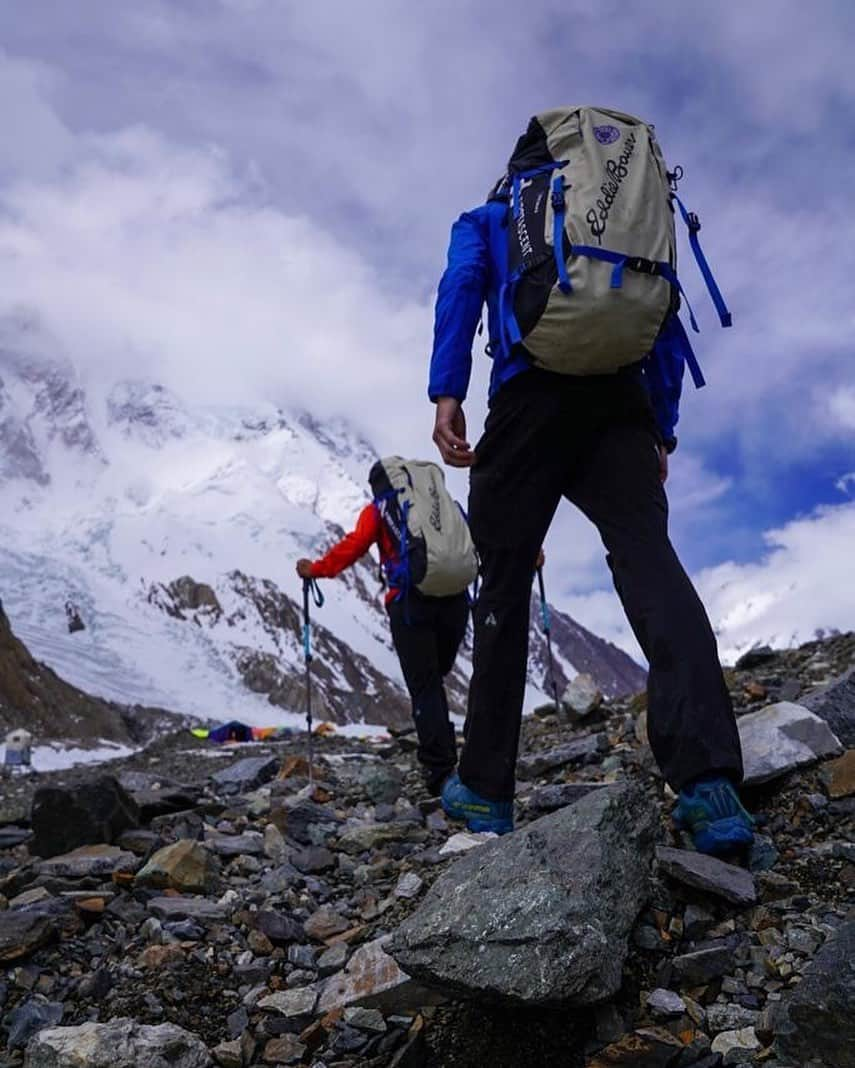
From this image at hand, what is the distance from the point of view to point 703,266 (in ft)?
9.70

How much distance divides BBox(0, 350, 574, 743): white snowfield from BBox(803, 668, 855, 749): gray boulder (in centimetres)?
4600

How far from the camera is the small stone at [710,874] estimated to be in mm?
2328

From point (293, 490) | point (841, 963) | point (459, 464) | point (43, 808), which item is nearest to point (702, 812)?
point (841, 963)

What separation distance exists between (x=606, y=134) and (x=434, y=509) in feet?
10.5

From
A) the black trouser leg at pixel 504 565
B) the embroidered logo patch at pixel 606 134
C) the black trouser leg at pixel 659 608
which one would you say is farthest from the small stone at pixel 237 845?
the embroidered logo patch at pixel 606 134

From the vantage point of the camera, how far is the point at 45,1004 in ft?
8.04

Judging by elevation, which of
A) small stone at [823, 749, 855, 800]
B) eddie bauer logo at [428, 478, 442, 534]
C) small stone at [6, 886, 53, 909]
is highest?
eddie bauer logo at [428, 478, 442, 534]

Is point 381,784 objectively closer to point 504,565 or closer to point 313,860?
point 313,860

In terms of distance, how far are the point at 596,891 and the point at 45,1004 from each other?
5.21 ft

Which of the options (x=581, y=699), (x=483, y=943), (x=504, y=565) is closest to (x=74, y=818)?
(x=504, y=565)

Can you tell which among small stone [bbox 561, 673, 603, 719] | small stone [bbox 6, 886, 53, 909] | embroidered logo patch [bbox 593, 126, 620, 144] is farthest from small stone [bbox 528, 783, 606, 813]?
small stone [bbox 561, 673, 603, 719]

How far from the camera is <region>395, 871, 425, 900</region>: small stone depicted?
10.1 feet

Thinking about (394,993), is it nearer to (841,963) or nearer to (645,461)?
(841,963)

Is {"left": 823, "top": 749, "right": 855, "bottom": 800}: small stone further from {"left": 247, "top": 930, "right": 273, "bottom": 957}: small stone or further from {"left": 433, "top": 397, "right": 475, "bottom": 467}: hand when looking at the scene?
{"left": 247, "top": 930, "right": 273, "bottom": 957}: small stone
